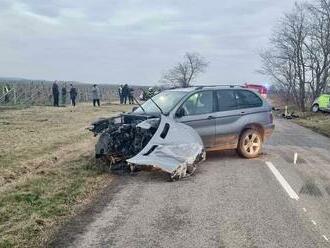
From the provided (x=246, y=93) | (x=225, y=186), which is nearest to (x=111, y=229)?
(x=225, y=186)

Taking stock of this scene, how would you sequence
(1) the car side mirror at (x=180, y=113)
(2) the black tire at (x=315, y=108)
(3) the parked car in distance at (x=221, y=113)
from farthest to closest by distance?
(2) the black tire at (x=315, y=108) → (3) the parked car in distance at (x=221, y=113) → (1) the car side mirror at (x=180, y=113)

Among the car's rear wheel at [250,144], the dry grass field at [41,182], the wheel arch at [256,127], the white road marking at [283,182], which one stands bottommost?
the white road marking at [283,182]

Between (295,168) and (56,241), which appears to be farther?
(295,168)

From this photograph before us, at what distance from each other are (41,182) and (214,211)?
338 cm

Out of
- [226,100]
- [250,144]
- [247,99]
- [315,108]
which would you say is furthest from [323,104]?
[226,100]

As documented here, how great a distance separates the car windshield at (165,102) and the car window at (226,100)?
92 centimetres

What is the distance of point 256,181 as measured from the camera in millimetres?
9484

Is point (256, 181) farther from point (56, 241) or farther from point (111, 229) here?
point (56, 241)

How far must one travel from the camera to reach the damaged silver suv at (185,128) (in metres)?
9.99

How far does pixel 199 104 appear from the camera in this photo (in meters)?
11.8

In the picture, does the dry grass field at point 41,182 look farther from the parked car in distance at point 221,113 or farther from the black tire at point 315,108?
the black tire at point 315,108

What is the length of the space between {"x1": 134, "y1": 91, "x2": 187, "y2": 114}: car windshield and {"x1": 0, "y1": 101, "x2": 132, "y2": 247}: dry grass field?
179 cm

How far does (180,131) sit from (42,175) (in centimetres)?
281

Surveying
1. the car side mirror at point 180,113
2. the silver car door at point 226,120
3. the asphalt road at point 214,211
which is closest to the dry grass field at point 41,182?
the asphalt road at point 214,211
